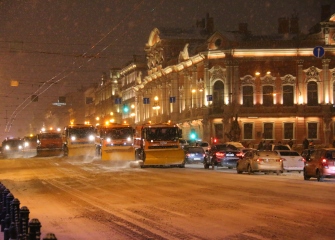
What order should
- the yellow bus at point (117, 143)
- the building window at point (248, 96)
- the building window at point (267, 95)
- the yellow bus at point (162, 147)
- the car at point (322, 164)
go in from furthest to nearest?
the building window at point (248, 96), the building window at point (267, 95), the yellow bus at point (117, 143), the yellow bus at point (162, 147), the car at point (322, 164)

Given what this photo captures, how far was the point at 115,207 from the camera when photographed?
18250mm

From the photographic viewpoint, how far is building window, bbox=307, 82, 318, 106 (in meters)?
71.9

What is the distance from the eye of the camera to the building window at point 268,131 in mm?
72250

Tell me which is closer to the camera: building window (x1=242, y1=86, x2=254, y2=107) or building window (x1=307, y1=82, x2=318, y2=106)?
building window (x1=307, y1=82, x2=318, y2=106)

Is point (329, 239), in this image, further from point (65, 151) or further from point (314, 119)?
point (314, 119)

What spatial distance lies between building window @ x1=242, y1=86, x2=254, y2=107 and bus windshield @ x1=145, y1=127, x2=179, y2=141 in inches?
1195

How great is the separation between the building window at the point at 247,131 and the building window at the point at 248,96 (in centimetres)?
229

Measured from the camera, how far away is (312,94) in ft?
237

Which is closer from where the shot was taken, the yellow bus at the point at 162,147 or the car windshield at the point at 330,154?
the car windshield at the point at 330,154

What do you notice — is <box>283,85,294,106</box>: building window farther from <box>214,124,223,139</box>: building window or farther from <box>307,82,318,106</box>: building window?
<box>214,124,223,139</box>: building window

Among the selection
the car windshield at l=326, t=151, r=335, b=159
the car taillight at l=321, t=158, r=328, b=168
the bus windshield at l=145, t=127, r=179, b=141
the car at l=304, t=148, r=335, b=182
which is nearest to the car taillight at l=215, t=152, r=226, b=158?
the bus windshield at l=145, t=127, r=179, b=141

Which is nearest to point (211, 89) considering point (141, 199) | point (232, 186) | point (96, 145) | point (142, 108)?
point (96, 145)

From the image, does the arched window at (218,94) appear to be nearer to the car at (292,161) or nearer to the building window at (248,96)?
the building window at (248,96)

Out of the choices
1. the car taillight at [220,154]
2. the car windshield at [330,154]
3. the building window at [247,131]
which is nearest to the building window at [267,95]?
the building window at [247,131]
